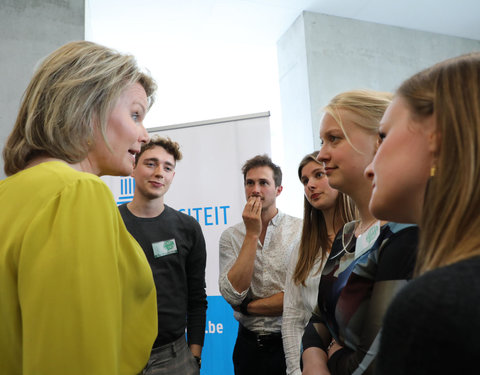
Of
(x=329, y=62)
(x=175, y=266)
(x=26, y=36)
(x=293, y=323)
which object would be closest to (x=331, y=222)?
(x=293, y=323)

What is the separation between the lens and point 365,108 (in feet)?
4.29

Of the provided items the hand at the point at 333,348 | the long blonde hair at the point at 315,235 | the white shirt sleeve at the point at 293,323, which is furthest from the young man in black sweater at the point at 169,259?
the hand at the point at 333,348

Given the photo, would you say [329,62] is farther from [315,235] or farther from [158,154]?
[315,235]

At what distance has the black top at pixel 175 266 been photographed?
6.56 feet

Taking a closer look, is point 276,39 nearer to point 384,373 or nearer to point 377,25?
point 377,25

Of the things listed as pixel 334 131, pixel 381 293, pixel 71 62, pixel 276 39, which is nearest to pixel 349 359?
pixel 381 293

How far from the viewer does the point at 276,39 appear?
172 inches

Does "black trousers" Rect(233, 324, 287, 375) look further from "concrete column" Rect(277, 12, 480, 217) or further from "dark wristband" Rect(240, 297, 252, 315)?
"concrete column" Rect(277, 12, 480, 217)

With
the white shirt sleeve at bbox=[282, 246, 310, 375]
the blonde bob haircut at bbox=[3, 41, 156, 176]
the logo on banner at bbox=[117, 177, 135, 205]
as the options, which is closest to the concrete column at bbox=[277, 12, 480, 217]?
the logo on banner at bbox=[117, 177, 135, 205]

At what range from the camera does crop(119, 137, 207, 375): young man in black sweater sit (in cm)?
192

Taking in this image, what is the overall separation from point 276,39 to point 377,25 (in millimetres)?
1090

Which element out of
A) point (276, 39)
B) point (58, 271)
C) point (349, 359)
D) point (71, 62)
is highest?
point (276, 39)

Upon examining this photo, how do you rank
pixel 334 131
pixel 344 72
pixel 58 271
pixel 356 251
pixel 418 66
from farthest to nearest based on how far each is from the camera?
pixel 418 66 < pixel 344 72 < pixel 334 131 < pixel 356 251 < pixel 58 271

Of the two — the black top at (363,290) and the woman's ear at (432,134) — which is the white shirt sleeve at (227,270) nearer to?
the black top at (363,290)
